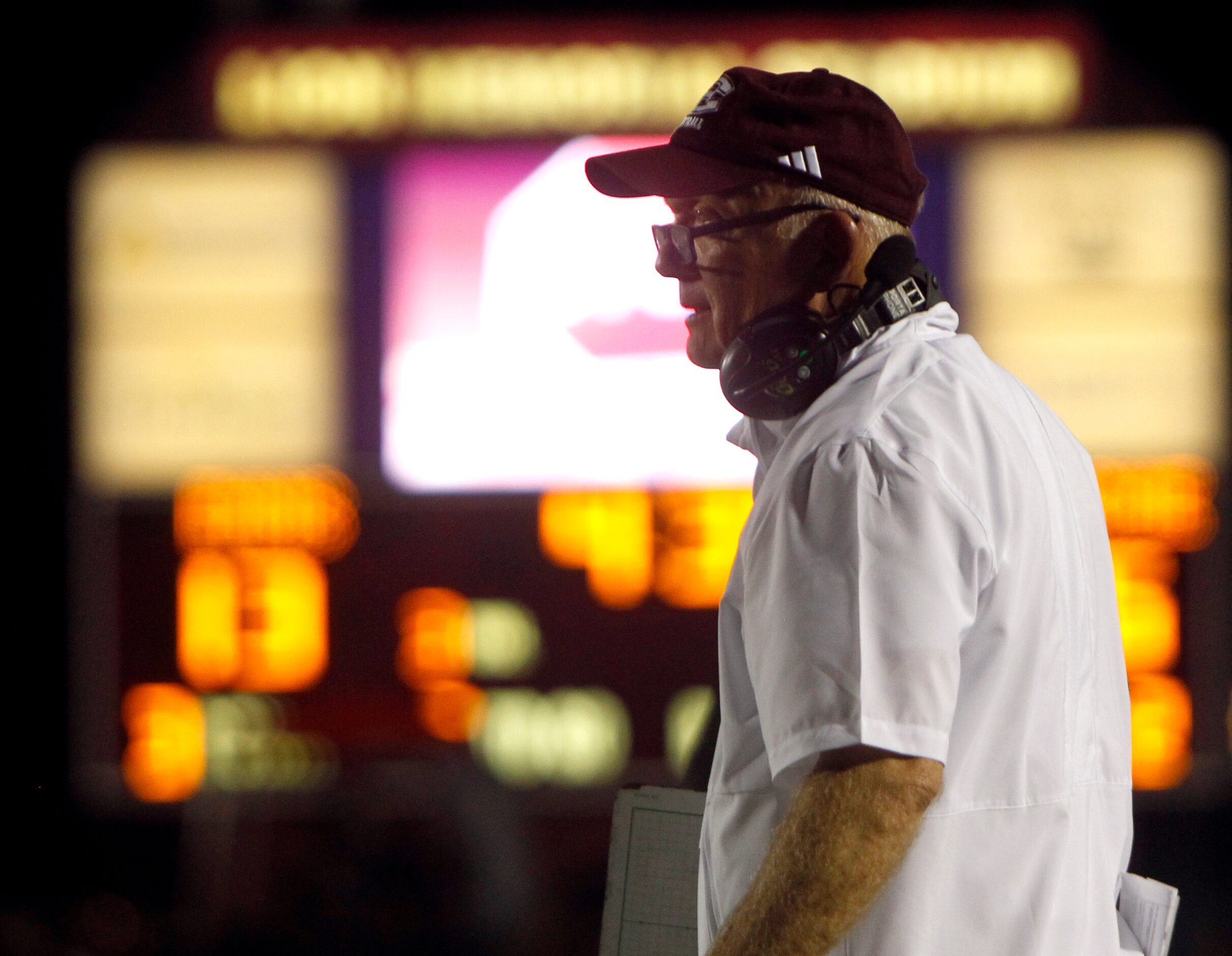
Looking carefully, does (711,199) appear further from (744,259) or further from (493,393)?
(493,393)

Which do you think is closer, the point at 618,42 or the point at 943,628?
the point at 943,628

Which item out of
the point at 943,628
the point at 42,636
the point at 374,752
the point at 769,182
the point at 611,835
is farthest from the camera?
the point at 42,636

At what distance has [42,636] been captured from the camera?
4984 millimetres

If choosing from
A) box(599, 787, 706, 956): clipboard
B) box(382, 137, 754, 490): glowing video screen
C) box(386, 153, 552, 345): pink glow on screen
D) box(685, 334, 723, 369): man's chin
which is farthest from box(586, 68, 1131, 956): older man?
box(386, 153, 552, 345): pink glow on screen

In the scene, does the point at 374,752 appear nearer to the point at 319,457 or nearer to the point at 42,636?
the point at 319,457

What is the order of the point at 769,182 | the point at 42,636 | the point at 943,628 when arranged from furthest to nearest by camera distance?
the point at 42,636 → the point at 769,182 → the point at 943,628

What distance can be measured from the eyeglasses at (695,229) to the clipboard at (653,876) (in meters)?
0.50

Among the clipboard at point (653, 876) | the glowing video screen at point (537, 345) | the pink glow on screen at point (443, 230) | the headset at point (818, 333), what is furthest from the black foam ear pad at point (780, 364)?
the pink glow on screen at point (443, 230)

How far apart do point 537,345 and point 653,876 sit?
333 centimetres

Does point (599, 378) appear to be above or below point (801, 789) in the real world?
above

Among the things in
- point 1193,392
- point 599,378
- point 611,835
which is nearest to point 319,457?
point 599,378

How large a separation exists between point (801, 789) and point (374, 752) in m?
3.79

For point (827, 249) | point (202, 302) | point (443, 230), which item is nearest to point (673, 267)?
point (827, 249)

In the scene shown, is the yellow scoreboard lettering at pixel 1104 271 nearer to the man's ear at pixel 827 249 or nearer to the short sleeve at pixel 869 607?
the man's ear at pixel 827 249
